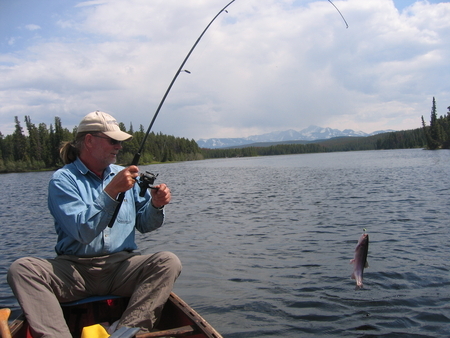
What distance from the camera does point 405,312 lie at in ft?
21.1

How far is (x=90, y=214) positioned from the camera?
12.5ft

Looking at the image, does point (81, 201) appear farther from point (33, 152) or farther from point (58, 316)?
point (33, 152)

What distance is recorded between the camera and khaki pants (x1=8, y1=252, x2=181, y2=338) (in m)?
3.69

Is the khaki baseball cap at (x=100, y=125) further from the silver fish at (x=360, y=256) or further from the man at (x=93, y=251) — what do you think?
the silver fish at (x=360, y=256)

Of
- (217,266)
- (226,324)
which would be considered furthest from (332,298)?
(217,266)

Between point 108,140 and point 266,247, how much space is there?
7.73 m

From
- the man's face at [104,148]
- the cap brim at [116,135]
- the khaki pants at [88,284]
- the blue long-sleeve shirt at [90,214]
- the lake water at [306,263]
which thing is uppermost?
the cap brim at [116,135]

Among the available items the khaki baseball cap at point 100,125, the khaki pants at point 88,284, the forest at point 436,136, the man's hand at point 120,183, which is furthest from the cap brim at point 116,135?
the forest at point 436,136

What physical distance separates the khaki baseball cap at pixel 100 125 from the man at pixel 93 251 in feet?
0.04

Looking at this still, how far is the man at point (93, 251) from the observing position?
3748mm

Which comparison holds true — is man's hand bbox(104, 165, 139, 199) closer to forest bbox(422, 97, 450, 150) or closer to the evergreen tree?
the evergreen tree

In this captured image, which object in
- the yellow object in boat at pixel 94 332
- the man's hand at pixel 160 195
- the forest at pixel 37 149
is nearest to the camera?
the yellow object in boat at pixel 94 332

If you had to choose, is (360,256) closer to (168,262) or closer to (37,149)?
(168,262)

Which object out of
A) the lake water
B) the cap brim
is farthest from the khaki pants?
the lake water
